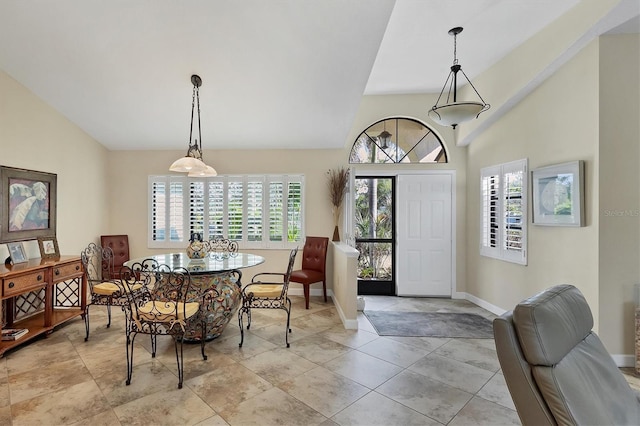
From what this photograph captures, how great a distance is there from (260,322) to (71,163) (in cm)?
377

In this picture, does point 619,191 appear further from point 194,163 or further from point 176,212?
point 176,212

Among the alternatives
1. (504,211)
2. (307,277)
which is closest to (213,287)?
(307,277)

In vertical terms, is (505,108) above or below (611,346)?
above

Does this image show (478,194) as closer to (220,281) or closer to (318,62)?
(318,62)

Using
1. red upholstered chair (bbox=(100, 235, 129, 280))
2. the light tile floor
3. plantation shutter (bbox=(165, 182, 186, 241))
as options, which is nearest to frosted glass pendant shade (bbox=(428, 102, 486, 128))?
the light tile floor

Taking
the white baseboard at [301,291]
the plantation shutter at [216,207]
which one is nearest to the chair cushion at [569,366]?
the white baseboard at [301,291]

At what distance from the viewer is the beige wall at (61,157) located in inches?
140

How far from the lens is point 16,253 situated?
11.3 ft

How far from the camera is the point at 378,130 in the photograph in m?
5.32

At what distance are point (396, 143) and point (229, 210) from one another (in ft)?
10.7

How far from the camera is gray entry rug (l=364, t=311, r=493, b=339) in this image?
361cm

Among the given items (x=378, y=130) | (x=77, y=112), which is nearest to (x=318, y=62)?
(x=378, y=130)

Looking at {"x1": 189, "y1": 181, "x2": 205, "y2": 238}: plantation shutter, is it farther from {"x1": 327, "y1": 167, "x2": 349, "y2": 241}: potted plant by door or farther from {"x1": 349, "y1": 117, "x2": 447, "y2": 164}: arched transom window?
{"x1": 349, "y1": 117, "x2": 447, "y2": 164}: arched transom window

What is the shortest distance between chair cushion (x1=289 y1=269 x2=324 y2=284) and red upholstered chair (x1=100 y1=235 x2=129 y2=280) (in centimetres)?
306
